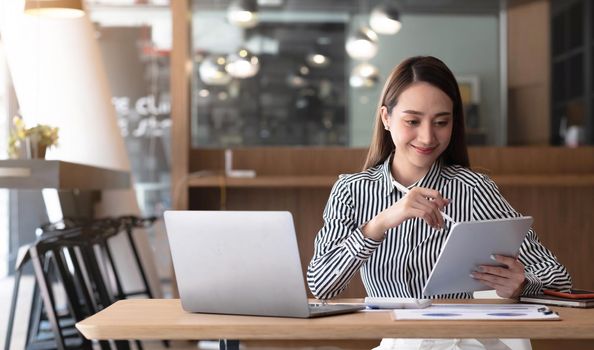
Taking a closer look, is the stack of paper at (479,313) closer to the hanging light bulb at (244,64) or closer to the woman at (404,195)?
the woman at (404,195)

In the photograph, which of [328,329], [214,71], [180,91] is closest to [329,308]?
[328,329]

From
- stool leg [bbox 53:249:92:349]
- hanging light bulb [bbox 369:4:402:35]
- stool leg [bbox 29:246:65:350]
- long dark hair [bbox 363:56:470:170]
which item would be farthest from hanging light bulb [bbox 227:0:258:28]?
long dark hair [bbox 363:56:470:170]

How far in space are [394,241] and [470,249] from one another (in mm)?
443

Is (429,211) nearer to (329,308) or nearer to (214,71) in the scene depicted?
(329,308)

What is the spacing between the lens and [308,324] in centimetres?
178

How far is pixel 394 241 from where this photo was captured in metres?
2.43

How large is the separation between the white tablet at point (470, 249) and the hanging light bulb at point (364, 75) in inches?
189

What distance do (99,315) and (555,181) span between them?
13.9 ft

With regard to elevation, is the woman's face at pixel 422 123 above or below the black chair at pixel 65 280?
above

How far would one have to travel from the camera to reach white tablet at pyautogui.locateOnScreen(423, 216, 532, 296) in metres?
1.94

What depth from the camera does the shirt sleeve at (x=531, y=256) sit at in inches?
89.0

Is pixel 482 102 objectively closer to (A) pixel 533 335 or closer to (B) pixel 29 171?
(B) pixel 29 171

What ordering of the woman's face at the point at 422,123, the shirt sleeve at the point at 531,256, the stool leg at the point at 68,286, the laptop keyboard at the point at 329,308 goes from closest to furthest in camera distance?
the laptop keyboard at the point at 329,308 < the shirt sleeve at the point at 531,256 < the woman's face at the point at 422,123 < the stool leg at the point at 68,286

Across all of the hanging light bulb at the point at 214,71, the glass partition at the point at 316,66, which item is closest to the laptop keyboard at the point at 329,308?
the glass partition at the point at 316,66
